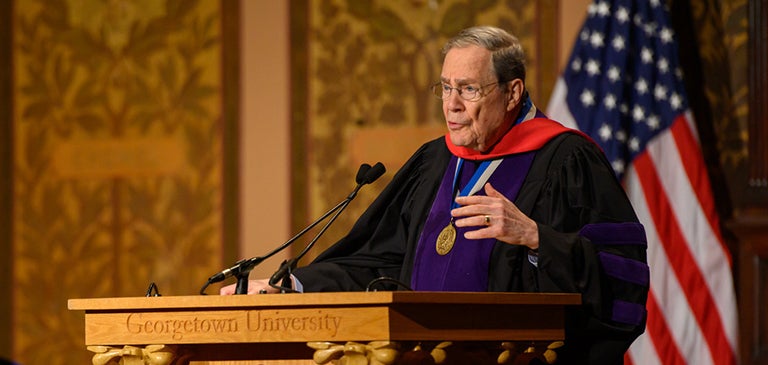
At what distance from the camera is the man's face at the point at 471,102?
3391mm

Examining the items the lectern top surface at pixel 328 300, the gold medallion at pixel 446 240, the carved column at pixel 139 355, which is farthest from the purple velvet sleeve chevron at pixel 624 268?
the carved column at pixel 139 355

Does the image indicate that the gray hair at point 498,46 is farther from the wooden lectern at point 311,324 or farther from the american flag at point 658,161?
the american flag at point 658,161

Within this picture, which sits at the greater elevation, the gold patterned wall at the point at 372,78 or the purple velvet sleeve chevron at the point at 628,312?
the gold patterned wall at the point at 372,78

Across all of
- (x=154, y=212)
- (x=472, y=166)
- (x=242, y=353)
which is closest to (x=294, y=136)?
(x=154, y=212)

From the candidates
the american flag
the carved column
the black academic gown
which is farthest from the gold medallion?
the american flag

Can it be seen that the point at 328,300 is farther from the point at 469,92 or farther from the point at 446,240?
the point at 469,92

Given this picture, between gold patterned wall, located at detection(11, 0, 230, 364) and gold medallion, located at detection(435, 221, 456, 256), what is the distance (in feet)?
10.4

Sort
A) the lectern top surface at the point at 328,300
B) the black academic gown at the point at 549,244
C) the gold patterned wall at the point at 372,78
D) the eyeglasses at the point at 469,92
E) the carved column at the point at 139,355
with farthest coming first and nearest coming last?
1. the gold patterned wall at the point at 372,78
2. the eyeglasses at the point at 469,92
3. the black academic gown at the point at 549,244
4. the carved column at the point at 139,355
5. the lectern top surface at the point at 328,300

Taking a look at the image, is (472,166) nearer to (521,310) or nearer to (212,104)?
(521,310)

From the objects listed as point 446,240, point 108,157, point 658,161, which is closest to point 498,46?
point 446,240

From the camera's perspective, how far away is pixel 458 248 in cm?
338

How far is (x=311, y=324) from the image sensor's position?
8.52ft

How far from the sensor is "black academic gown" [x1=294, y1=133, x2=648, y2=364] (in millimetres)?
3057

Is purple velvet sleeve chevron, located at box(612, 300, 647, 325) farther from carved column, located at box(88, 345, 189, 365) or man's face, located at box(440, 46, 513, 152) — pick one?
carved column, located at box(88, 345, 189, 365)
